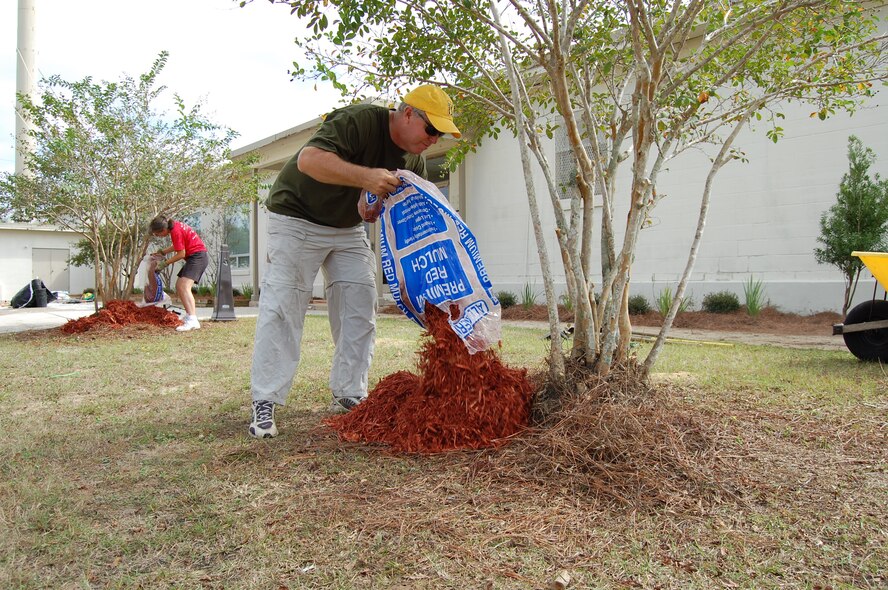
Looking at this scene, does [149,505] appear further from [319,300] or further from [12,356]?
[319,300]

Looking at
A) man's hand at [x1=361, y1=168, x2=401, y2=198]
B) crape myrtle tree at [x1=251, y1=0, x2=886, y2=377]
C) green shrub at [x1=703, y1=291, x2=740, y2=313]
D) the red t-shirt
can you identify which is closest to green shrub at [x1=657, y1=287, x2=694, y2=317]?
green shrub at [x1=703, y1=291, x2=740, y2=313]

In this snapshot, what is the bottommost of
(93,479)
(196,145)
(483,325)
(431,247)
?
(93,479)

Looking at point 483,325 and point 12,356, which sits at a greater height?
point 483,325

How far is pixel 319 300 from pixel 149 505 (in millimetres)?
14019

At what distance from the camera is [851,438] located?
8.63ft

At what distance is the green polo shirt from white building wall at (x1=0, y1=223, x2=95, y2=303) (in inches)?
959

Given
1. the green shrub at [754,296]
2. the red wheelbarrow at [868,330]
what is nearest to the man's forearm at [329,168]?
the red wheelbarrow at [868,330]

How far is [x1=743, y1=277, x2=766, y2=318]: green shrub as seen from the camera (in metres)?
8.15

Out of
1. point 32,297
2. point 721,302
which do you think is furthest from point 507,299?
point 32,297

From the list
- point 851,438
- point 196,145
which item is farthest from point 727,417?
point 196,145

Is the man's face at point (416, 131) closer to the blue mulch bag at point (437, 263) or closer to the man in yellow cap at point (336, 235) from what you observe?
the man in yellow cap at point (336, 235)

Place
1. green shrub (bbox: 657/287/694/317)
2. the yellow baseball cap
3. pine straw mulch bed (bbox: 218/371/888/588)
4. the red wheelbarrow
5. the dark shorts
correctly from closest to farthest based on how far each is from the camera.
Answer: pine straw mulch bed (bbox: 218/371/888/588)
the yellow baseball cap
the red wheelbarrow
the dark shorts
green shrub (bbox: 657/287/694/317)

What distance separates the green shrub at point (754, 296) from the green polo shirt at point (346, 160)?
6.58 metres

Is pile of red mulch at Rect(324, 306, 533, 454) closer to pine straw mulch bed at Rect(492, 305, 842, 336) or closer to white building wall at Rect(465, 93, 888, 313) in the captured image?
pine straw mulch bed at Rect(492, 305, 842, 336)
